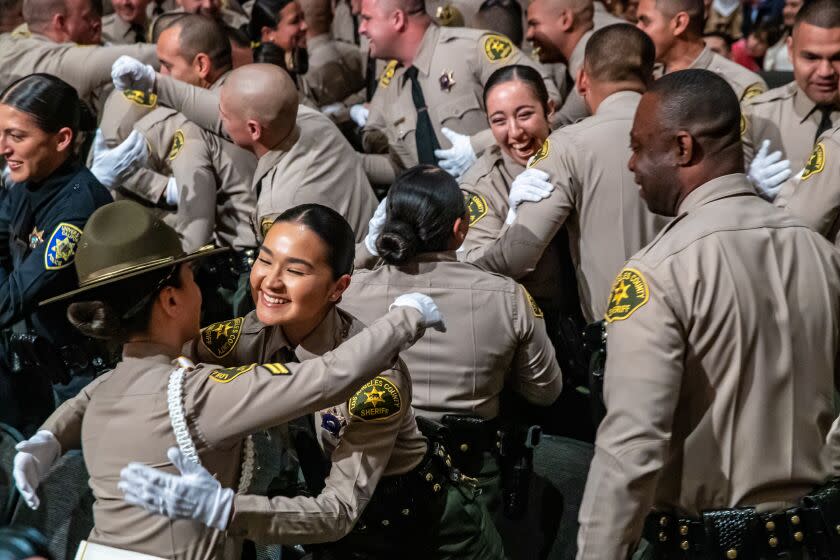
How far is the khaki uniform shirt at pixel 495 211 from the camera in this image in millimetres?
3977

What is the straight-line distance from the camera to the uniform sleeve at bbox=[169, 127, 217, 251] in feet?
15.4

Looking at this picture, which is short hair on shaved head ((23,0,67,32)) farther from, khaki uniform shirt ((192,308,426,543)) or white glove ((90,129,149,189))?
khaki uniform shirt ((192,308,426,543))

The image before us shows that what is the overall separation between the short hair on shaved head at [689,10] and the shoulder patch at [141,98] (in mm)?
2331

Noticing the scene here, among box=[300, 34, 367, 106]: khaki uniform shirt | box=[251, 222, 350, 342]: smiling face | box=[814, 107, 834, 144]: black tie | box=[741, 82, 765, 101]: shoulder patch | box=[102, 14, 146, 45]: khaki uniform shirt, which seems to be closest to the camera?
box=[251, 222, 350, 342]: smiling face

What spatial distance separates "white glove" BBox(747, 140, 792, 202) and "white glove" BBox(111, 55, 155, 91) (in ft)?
7.77

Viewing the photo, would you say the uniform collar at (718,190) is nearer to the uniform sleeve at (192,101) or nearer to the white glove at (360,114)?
the uniform sleeve at (192,101)

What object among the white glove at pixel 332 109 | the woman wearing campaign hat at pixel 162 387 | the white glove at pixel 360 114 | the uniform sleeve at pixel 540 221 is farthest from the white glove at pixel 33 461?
the white glove at pixel 332 109

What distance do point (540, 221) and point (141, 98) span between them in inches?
85.4

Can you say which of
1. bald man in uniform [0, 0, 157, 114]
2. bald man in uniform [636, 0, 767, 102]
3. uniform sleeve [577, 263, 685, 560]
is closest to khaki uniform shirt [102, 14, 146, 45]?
bald man in uniform [0, 0, 157, 114]

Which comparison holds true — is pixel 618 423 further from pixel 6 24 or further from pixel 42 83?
pixel 6 24

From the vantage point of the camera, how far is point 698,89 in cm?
241

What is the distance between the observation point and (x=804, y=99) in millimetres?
4332

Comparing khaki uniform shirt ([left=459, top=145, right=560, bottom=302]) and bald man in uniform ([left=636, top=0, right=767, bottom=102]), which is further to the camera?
bald man in uniform ([left=636, top=0, right=767, bottom=102])

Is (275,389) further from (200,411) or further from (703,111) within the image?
(703,111)
